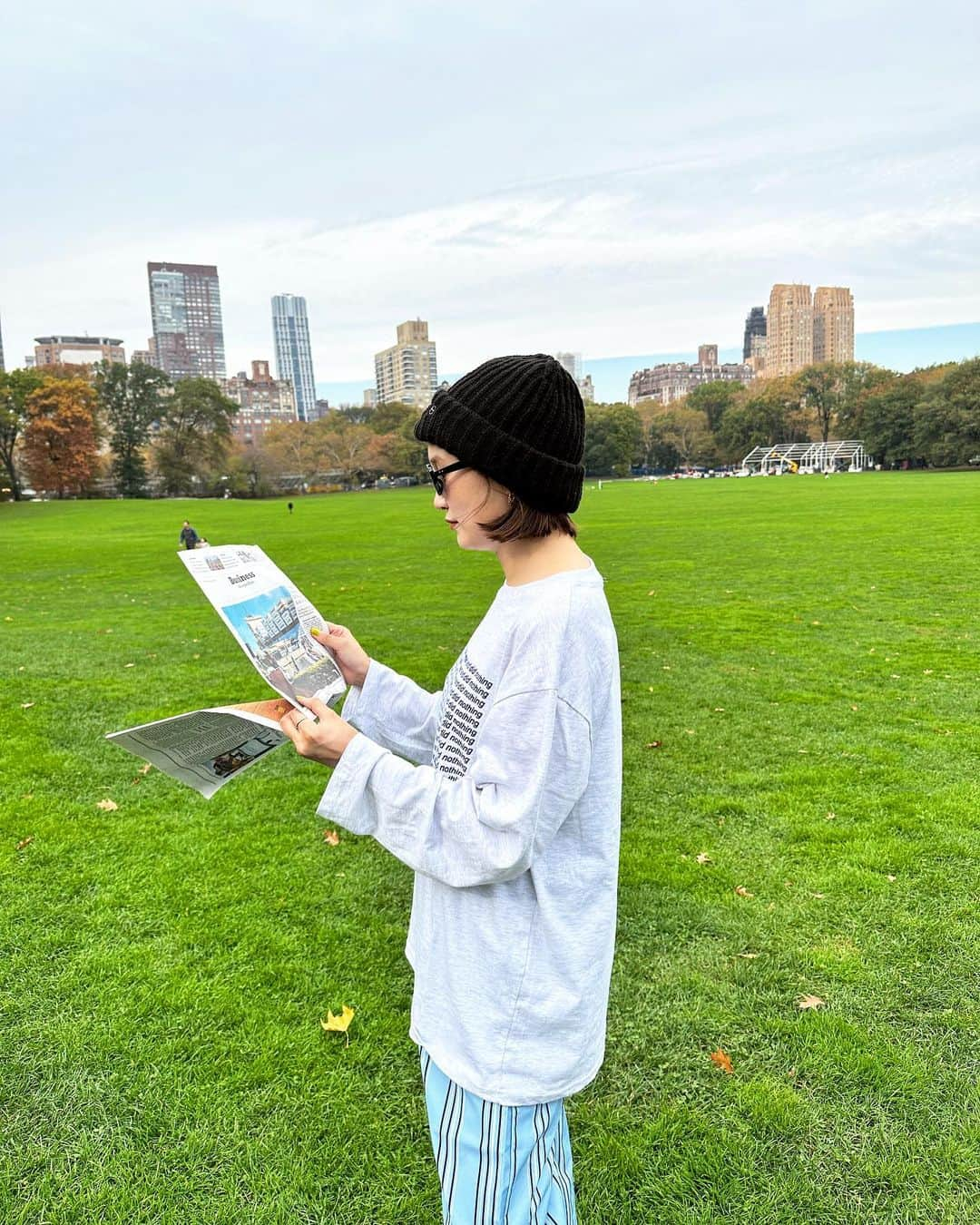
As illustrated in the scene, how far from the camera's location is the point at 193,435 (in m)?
78.1

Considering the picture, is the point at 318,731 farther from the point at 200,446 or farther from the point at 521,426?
the point at 200,446

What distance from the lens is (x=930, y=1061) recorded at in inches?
111

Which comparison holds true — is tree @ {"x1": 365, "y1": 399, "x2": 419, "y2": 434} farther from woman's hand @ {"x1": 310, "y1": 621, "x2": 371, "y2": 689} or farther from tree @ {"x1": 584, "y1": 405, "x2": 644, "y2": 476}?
woman's hand @ {"x1": 310, "y1": 621, "x2": 371, "y2": 689}

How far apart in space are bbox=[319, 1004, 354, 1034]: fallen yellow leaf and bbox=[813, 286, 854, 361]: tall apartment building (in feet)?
657

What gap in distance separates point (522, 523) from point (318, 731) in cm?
53

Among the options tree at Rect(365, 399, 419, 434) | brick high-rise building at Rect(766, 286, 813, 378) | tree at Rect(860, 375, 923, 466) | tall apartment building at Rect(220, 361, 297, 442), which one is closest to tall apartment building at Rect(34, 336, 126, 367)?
tall apartment building at Rect(220, 361, 297, 442)

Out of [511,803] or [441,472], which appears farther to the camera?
[441,472]

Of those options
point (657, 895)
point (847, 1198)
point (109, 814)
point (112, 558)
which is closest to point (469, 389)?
point (847, 1198)

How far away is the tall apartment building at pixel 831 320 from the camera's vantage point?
181375 millimetres

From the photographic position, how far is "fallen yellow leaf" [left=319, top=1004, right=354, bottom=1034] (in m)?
3.05

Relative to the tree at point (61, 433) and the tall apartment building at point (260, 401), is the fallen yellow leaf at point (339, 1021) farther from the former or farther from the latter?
the tall apartment building at point (260, 401)

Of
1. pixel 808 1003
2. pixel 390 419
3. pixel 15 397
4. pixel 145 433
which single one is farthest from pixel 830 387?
pixel 808 1003

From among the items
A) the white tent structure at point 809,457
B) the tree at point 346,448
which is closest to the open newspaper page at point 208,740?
the tree at point 346,448

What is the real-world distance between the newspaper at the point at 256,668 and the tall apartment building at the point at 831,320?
201m
